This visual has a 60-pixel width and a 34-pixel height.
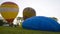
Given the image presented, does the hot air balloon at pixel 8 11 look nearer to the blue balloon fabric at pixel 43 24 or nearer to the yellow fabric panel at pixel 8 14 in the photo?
the yellow fabric panel at pixel 8 14

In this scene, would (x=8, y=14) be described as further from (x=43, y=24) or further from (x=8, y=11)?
(x=43, y=24)

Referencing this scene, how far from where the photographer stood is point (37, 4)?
1532mm

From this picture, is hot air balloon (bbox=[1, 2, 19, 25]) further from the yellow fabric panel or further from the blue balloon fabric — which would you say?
the blue balloon fabric

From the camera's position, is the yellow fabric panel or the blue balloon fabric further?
the yellow fabric panel

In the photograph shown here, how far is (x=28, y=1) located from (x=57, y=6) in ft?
1.22

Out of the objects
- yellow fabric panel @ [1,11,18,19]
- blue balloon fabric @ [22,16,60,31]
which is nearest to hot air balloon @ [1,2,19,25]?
yellow fabric panel @ [1,11,18,19]

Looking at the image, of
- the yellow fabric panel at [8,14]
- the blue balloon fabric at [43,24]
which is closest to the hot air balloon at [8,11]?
the yellow fabric panel at [8,14]

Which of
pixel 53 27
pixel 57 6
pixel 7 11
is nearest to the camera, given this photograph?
pixel 53 27

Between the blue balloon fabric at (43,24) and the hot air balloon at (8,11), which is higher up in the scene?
the hot air balloon at (8,11)

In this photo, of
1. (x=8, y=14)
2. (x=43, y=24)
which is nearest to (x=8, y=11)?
(x=8, y=14)

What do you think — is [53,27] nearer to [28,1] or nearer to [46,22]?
[46,22]

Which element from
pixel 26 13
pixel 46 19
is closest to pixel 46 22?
pixel 46 19

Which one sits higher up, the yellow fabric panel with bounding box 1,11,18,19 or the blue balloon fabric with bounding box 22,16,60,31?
the yellow fabric panel with bounding box 1,11,18,19

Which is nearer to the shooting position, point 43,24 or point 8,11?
point 43,24
